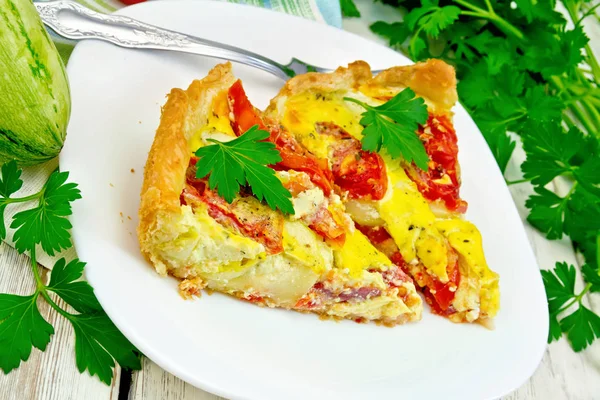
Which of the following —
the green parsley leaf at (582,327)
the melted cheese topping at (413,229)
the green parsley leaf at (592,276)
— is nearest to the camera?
the melted cheese topping at (413,229)

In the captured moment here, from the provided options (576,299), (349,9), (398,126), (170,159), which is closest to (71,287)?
(170,159)

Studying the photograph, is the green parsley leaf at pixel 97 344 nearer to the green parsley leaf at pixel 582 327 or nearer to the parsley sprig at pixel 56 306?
the parsley sprig at pixel 56 306

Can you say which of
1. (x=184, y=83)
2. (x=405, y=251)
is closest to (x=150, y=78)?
(x=184, y=83)

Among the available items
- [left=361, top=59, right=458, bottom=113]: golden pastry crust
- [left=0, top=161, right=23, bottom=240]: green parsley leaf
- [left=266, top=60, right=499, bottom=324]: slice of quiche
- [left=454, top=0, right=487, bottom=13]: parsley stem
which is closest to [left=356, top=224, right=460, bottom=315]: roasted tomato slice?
[left=266, top=60, right=499, bottom=324]: slice of quiche

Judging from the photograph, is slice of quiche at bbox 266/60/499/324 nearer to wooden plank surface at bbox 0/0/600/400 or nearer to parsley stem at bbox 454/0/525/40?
wooden plank surface at bbox 0/0/600/400

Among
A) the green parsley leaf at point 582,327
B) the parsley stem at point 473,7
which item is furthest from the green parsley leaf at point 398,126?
the parsley stem at point 473,7

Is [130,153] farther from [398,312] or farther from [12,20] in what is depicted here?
[398,312]

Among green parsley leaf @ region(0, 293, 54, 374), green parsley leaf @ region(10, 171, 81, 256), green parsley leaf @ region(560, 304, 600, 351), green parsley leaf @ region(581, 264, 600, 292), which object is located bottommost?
green parsley leaf @ region(560, 304, 600, 351)
